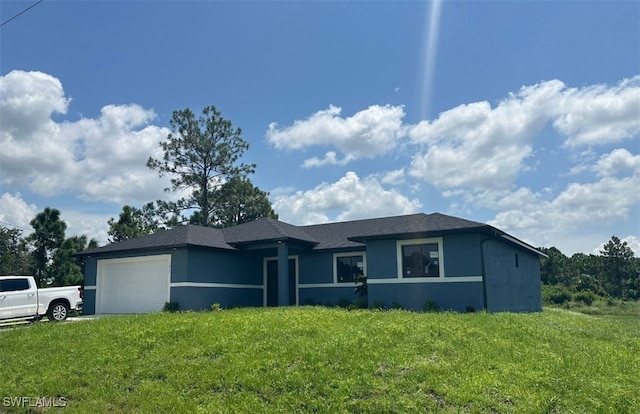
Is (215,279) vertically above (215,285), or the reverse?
(215,279)

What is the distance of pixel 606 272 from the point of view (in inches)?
1817

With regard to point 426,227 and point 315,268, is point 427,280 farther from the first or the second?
point 315,268

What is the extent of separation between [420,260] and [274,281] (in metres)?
7.14

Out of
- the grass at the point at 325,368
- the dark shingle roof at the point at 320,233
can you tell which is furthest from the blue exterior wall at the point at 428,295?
the grass at the point at 325,368

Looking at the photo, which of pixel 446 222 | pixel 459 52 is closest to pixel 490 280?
pixel 446 222

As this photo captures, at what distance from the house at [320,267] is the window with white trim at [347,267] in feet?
0.13

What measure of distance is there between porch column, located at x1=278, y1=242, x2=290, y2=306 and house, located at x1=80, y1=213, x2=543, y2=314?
0.13 ft

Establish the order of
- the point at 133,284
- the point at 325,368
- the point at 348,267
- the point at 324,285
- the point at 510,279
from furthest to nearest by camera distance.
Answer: the point at 324,285 → the point at 348,267 → the point at 133,284 → the point at 510,279 → the point at 325,368

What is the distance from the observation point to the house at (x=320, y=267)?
1731 centimetres

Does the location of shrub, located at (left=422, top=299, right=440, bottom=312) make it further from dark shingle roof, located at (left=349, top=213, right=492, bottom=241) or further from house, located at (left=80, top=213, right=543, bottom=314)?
dark shingle roof, located at (left=349, top=213, right=492, bottom=241)

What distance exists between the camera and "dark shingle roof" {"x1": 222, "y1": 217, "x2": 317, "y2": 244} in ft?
67.3

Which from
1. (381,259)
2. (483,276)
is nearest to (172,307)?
(381,259)

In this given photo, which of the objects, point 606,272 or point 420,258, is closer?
point 420,258

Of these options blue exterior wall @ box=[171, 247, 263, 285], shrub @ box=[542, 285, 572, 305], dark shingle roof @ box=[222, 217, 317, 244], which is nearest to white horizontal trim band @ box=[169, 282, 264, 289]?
blue exterior wall @ box=[171, 247, 263, 285]
